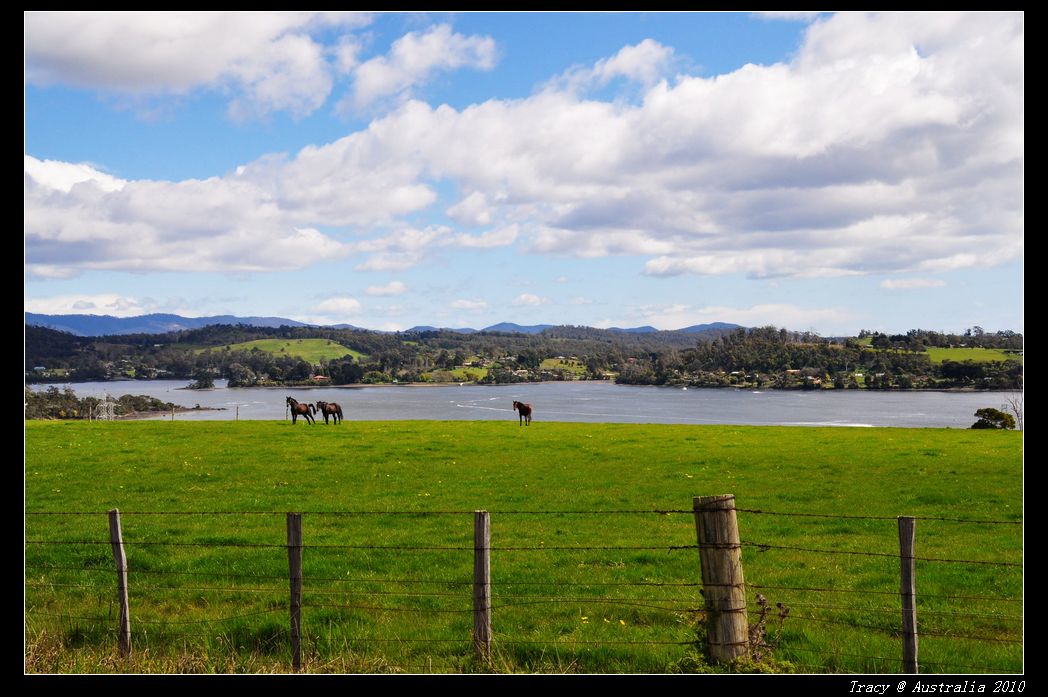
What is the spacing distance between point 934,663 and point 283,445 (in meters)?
31.1

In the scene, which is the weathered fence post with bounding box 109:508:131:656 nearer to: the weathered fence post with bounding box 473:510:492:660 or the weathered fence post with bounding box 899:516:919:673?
the weathered fence post with bounding box 473:510:492:660

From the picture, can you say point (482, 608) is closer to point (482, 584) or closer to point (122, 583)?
point (482, 584)

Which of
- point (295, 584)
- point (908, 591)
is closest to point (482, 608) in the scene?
point (295, 584)

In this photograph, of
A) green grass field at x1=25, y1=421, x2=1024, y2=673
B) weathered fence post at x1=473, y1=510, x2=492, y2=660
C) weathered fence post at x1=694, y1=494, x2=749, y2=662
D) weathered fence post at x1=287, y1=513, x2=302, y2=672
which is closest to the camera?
weathered fence post at x1=694, y1=494, x2=749, y2=662

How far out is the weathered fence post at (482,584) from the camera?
27.1ft

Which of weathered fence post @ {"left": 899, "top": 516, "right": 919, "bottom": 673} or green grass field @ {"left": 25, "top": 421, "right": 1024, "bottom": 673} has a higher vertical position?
weathered fence post @ {"left": 899, "top": 516, "right": 919, "bottom": 673}

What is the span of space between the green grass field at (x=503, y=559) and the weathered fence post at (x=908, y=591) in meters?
0.70

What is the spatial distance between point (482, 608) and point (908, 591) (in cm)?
459

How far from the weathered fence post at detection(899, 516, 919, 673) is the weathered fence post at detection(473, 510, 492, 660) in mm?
4376

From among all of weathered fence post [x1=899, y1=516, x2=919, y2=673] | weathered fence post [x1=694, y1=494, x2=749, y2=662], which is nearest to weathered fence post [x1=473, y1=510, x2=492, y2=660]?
weathered fence post [x1=694, y1=494, x2=749, y2=662]

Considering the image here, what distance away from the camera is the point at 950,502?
21.5 m

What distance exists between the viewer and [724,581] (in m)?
7.76

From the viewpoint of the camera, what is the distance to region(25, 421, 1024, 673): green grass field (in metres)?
9.27
